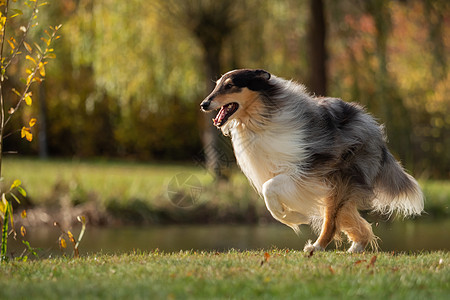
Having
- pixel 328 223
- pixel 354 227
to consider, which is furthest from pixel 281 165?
pixel 354 227

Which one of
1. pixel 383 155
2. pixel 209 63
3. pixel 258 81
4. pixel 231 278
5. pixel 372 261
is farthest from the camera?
pixel 209 63

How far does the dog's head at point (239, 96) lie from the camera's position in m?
6.27

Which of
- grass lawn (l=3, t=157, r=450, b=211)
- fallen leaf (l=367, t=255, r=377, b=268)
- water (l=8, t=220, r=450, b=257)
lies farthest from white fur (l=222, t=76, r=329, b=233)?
Answer: grass lawn (l=3, t=157, r=450, b=211)

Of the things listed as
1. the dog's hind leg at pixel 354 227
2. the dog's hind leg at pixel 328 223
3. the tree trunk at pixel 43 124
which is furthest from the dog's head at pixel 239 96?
the tree trunk at pixel 43 124

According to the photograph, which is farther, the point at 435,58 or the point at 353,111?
the point at 435,58

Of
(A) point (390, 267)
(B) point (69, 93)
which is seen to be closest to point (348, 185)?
(A) point (390, 267)

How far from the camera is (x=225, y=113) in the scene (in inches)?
249

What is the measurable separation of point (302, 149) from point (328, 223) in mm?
803

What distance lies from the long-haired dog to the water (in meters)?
3.12

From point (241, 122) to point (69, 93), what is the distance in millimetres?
17587

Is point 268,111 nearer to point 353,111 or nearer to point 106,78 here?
point 353,111

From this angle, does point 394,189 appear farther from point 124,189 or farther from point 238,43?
point 238,43

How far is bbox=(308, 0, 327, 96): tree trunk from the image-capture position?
13.7 metres

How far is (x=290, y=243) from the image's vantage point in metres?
10.4
